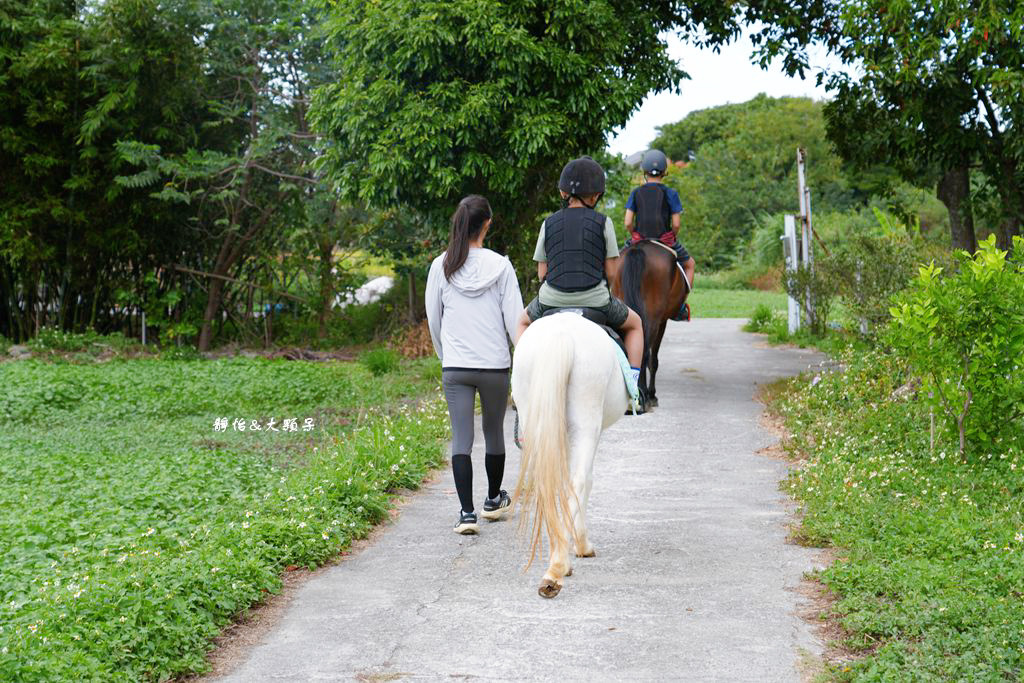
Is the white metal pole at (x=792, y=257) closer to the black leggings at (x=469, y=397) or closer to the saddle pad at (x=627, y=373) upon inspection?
the black leggings at (x=469, y=397)

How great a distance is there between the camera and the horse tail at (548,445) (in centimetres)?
537

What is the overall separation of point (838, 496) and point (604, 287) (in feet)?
7.16

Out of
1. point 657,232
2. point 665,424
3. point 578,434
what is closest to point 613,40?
point 657,232

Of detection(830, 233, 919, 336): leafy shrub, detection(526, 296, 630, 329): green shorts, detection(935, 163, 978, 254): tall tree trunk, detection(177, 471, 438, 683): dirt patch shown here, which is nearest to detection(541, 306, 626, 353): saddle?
detection(526, 296, 630, 329): green shorts

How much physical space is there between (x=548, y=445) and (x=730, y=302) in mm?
26779

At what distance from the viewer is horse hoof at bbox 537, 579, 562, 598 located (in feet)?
17.6

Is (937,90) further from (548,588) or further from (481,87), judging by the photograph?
(548,588)

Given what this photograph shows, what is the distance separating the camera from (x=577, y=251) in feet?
20.4

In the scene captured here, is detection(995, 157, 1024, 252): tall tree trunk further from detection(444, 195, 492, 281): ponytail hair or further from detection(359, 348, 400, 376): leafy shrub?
detection(359, 348, 400, 376): leafy shrub

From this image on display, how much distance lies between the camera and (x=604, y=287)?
624cm

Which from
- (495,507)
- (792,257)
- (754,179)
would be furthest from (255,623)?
(754,179)

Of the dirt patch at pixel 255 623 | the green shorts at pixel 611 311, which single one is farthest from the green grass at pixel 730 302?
the dirt patch at pixel 255 623

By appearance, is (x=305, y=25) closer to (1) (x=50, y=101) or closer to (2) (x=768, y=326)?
(1) (x=50, y=101)

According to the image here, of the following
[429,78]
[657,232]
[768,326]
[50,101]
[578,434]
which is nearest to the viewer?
[578,434]
